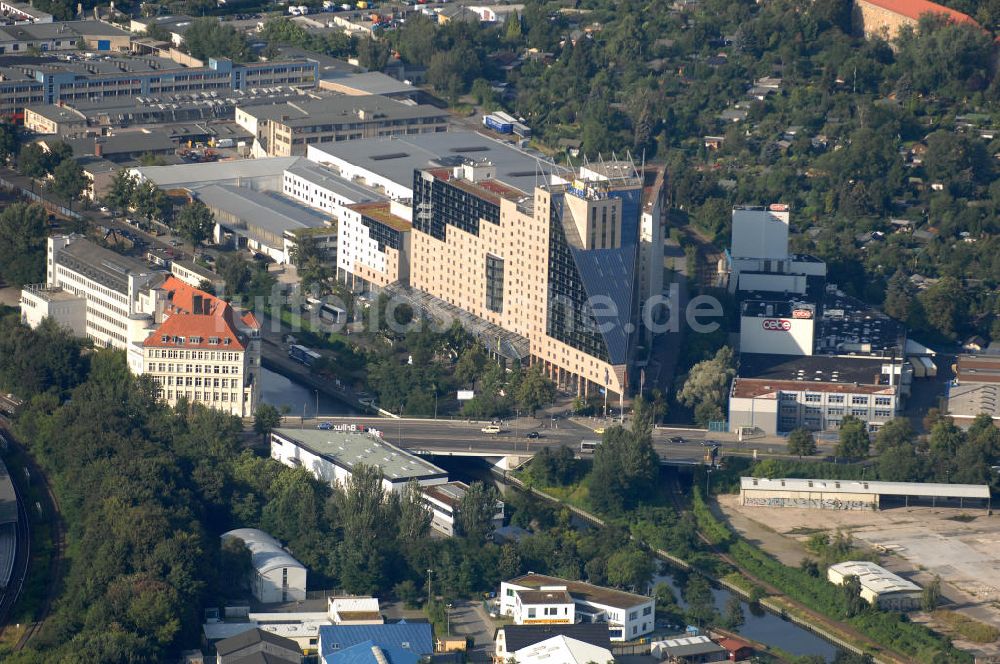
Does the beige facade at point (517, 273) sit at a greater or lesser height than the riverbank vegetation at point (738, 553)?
greater

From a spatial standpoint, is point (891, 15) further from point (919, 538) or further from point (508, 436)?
point (919, 538)

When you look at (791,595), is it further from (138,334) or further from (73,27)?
(73,27)

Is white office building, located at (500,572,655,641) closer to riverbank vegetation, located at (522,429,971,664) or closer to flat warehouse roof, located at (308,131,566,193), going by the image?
riverbank vegetation, located at (522,429,971,664)

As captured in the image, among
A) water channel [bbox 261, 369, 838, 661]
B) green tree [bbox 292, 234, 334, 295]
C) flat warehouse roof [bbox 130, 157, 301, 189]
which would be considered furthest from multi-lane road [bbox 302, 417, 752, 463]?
flat warehouse roof [bbox 130, 157, 301, 189]

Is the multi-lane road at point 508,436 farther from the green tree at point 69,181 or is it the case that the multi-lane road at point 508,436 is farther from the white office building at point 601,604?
the green tree at point 69,181

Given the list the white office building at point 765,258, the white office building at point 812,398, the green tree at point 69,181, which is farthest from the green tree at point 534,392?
the green tree at point 69,181

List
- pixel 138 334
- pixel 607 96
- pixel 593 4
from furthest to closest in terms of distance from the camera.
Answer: pixel 593 4
pixel 607 96
pixel 138 334

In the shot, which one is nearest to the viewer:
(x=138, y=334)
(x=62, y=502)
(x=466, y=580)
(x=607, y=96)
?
(x=466, y=580)

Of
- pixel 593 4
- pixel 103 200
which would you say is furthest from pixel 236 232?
pixel 593 4
